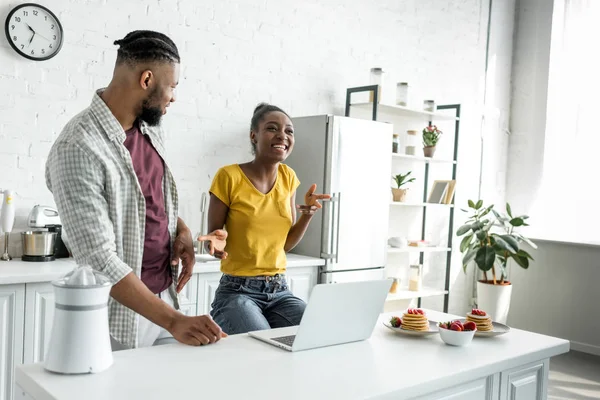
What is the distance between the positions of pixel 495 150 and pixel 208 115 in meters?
3.24

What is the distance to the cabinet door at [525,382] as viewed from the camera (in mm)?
1804

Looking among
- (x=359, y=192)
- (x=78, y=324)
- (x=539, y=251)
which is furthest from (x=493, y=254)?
(x=78, y=324)

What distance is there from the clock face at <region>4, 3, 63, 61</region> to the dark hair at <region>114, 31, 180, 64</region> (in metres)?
1.69

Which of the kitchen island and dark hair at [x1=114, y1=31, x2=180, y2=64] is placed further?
the kitchen island

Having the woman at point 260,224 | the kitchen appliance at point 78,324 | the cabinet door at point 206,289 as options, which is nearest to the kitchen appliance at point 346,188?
the cabinet door at point 206,289

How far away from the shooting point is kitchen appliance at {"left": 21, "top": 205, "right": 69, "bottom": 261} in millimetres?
2977

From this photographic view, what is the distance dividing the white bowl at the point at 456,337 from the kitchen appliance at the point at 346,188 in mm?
1943

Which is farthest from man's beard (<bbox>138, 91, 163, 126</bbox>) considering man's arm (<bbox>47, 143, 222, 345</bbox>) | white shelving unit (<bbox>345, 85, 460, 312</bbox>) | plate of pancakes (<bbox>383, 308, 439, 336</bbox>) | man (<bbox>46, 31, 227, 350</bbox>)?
white shelving unit (<bbox>345, 85, 460, 312</bbox>)

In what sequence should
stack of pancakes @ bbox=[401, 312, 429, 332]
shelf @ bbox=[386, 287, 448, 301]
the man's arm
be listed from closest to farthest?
the man's arm
stack of pancakes @ bbox=[401, 312, 429, 332]
shelf @ bbox=[386, 287, 448, 301]

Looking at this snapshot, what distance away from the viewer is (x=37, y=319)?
8.87 ft

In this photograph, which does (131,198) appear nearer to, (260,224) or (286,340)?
(286,340)

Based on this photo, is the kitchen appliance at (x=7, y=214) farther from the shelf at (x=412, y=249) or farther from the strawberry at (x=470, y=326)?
the shelf at (x=412, y=249)

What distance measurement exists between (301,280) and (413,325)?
179 cm

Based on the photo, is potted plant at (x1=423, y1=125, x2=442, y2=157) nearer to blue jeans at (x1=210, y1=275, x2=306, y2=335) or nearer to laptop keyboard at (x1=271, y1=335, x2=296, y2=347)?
blue jeans at (x1=210, y1=275, x2=306, y2=335)
